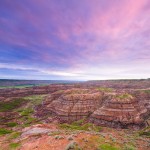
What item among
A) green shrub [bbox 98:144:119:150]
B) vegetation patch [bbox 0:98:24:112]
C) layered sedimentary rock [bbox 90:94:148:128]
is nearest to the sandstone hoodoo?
layered sedimentary rock [bbox 90:94:148:128]

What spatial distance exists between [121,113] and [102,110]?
29.0 ft

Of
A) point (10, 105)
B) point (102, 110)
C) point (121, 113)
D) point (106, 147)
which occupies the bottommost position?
point (10, 105)

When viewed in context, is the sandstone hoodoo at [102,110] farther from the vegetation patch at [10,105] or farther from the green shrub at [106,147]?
the green shrub at [106,147]

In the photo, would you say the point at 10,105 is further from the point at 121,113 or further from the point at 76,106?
the point at 121,113

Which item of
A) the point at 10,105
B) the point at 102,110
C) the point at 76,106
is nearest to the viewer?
the point at 102,110

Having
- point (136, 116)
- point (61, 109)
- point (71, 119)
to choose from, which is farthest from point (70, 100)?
point (136, 116)

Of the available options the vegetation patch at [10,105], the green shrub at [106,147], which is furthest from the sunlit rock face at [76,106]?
the green shrub at [106,147]

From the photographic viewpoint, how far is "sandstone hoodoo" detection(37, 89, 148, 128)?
2785 inches

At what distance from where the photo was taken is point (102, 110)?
76375 millimetres

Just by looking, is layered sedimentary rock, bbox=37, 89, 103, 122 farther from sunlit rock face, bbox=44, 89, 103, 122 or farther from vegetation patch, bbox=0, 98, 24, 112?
vegetation patch, bbox=0, 98, 24, 112

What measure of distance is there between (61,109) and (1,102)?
215ft

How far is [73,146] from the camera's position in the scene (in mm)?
17375

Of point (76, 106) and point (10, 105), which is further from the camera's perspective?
point (10, 105)

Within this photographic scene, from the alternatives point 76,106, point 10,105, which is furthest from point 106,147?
point 10,105
